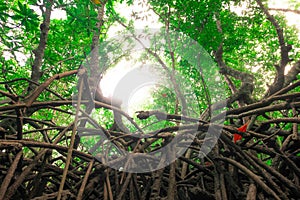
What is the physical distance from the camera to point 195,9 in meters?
3.38

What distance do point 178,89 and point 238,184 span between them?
3034mm

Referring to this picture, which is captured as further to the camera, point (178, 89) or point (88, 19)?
point (178, 89)

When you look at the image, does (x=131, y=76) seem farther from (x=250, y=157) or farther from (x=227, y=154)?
(x=250, y=157)

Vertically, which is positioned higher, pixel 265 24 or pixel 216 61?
pixel 265 24

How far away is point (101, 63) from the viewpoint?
2.81 meters

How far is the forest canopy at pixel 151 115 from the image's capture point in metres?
0.96

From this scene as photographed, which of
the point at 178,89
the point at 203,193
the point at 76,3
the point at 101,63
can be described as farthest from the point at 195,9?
the point at 203,193

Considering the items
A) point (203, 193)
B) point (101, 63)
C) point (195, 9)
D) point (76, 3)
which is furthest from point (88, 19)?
point (203, 193)

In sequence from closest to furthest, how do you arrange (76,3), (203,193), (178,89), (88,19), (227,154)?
(203,193) < (227,154) < (76,3) < (88,19) < (178,89)

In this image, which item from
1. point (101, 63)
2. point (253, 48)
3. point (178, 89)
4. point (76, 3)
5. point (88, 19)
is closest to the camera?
point (76, 3)

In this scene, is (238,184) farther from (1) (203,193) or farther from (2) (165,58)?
(2) (165,58)

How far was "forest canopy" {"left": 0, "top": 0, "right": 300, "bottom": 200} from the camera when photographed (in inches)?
37.9

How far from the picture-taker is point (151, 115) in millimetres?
1020

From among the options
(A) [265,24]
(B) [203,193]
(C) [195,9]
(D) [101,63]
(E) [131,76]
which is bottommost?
(B) [203,193]
